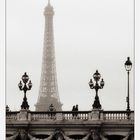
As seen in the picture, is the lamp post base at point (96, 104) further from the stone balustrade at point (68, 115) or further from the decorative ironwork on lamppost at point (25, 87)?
the decorative ironwork on lamppost at point (25, 87)

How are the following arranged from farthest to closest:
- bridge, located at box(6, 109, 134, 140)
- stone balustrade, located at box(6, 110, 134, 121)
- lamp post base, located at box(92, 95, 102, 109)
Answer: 1. bridge, located at box(6, 109, 134, 140)
2. stone balustrade, located at box(6, 110, 134, 121)
3. lamp post base, located at box(92, 95, 102, 109)

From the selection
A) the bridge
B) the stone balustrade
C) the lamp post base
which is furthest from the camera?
the bridge

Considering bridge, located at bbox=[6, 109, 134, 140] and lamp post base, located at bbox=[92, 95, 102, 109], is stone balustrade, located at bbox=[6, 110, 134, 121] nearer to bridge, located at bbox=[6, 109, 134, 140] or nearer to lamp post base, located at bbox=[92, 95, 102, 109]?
bridge, located at bbox=[6, 109, 134, 140]

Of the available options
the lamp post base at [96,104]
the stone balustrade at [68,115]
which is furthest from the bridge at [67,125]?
the lamp post base at [96,104]

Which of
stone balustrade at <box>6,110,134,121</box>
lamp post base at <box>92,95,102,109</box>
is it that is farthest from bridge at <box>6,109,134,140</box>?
lamp post base at <box>92,95,102,109</box>

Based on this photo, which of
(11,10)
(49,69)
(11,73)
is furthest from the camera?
(49,69)

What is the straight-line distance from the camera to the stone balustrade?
2425cm

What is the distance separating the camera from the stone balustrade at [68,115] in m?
24.3
